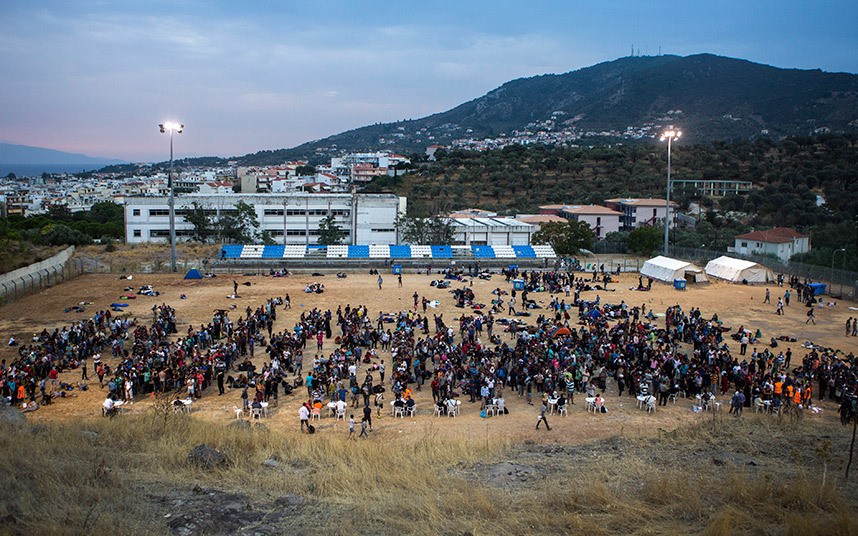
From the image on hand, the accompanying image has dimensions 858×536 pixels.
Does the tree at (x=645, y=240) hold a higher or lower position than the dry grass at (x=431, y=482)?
higher

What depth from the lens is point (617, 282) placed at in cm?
4072

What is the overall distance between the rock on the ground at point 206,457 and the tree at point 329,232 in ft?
149

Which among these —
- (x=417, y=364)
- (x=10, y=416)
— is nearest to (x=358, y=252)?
(x=417, y=364)

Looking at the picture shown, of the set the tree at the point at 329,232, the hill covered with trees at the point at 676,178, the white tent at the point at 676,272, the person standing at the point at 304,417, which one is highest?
the hill covered with trees at the point at 676,178

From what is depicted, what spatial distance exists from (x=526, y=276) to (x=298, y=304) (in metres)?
16.2

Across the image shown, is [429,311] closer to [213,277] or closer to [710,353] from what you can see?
[710,353]

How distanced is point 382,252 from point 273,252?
27.8ft

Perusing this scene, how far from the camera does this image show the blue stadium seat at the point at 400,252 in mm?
46375

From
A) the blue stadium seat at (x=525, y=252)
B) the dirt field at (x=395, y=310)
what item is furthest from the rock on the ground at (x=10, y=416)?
the blue stadium seat at (x=525, y=252)

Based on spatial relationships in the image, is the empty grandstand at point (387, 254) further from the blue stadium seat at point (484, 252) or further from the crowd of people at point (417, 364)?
the crowd of people at point (417, 364)

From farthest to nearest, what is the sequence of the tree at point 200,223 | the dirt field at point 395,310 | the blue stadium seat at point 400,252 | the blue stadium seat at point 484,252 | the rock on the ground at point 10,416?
the tree at point 200,223
the blue stadium seat at point 484,252
the blue stadium seat at point 400,252
the dirt field at point 395,310
the rock on the ground at point 10,416

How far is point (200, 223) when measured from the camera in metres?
58.2

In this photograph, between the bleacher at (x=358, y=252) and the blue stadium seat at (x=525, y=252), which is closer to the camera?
the bleacher at (x=358, y=252)

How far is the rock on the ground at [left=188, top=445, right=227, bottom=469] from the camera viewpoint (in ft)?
39.6
